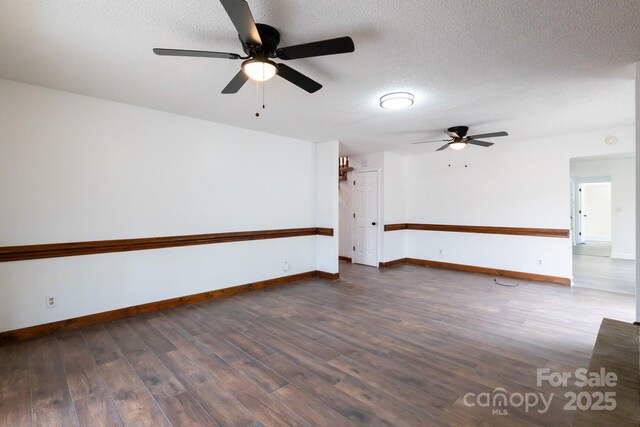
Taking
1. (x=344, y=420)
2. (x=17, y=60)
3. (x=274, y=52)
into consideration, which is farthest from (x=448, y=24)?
(x=17, y=60)

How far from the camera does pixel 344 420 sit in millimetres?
1845

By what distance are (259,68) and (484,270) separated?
5671mm

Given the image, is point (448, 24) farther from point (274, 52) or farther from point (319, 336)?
point (319, 336)

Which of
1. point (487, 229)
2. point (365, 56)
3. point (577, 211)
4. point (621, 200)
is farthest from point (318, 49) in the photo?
point (577, 211)

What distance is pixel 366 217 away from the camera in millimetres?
6766

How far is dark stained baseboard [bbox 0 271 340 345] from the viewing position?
295cm

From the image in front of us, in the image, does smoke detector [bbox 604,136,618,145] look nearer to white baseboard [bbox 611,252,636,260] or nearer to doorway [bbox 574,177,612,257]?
white baseboard [bbox 611,252,636,260]

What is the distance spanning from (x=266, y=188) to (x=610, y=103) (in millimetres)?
4570

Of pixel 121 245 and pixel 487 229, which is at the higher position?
pixel 487 229

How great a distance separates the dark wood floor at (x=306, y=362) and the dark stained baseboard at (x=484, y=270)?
894 millimetres

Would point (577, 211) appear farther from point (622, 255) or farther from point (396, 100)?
point (396, 100)

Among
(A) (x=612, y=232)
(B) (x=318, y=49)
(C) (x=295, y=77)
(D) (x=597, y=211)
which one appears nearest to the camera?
(B) (x=318, y=49)

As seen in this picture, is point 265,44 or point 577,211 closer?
point 265,44

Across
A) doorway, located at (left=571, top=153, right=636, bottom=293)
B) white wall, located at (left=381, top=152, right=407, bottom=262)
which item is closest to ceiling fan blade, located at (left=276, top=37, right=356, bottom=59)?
white wall, located at (left=381, top=152, right=407, bottom=262)
